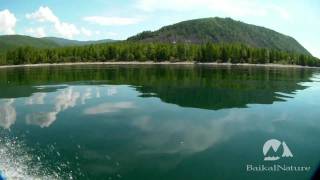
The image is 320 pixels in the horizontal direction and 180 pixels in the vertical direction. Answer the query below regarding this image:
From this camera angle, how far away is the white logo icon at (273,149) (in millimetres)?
26816

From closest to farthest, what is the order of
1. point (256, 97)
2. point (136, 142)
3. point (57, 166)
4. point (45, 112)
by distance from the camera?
point (57, 166) < point (136, 142) < point (45, 112) < point (256, 97)

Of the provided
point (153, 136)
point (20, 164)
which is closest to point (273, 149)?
point (153, 136)

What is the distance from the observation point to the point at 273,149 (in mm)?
31172

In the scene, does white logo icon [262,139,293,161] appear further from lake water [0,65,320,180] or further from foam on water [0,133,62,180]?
foam on water [0,133,62,180]

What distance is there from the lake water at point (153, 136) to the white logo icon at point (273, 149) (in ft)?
1.30

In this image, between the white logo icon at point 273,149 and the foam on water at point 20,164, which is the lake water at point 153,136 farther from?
the white logo icon at point 273,149

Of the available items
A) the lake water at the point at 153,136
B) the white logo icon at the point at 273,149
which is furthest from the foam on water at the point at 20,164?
the white logo icon at the point at 273,149

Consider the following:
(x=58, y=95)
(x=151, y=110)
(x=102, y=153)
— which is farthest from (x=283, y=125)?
(x=58, y=95)

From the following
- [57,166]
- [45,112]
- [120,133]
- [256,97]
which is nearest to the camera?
[57,166]

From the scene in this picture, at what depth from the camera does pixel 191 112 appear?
149ft

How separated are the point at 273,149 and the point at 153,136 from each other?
10311mm

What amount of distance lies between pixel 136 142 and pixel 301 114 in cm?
2403

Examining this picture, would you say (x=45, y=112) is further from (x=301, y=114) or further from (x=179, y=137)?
(x=301, y=114)

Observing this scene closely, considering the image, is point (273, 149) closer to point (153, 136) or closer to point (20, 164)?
point (153, 136)
